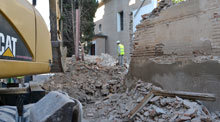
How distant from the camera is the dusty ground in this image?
14.2 feet

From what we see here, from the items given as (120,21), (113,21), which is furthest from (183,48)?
(113,21)

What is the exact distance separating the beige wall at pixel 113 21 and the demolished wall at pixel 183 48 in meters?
9.70

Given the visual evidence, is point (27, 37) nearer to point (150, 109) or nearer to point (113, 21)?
point (150, 109)

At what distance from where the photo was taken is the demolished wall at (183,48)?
4.52 m

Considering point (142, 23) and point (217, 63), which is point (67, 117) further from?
point (142, 23)

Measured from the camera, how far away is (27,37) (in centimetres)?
192

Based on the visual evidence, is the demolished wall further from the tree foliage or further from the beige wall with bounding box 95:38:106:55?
the beige wall with bounding box 95:38:106:55

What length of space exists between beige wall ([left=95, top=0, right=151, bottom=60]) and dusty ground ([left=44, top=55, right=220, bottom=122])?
7.07 meters

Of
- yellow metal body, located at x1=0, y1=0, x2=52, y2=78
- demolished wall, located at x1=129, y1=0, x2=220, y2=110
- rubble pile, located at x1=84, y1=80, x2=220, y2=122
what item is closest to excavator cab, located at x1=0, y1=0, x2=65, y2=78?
yellow metal body, located at x1=0, y1=0, x2=52, y2=78

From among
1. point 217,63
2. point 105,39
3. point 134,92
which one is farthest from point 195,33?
point 105,39

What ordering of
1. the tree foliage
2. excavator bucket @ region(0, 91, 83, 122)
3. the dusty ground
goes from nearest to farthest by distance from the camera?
excavator bucket @ region(0, 91, 83, 122)
the dusty ground
the tree foliage

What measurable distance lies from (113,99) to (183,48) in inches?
108

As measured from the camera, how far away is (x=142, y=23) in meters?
6.46

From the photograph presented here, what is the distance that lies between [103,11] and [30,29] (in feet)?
62.7
